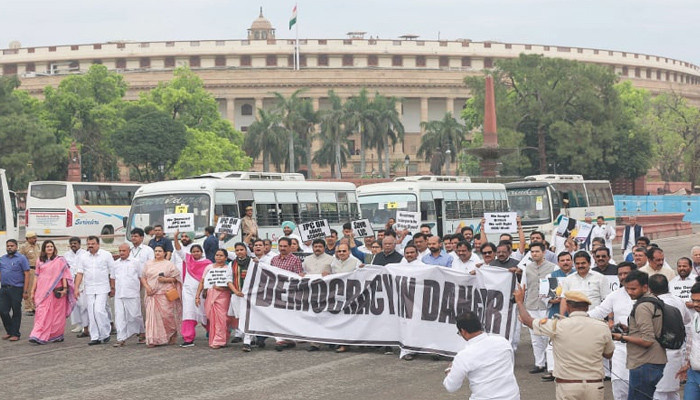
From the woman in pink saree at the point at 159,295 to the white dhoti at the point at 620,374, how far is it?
7.40m

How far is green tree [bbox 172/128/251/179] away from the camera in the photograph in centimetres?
7188

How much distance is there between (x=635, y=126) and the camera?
80.0m

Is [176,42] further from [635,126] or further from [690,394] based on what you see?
[690,394]

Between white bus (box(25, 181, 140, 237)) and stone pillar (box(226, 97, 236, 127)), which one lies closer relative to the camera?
white bus (box(25, 181, 140, 237))

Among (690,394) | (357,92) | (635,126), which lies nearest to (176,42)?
(357,92)

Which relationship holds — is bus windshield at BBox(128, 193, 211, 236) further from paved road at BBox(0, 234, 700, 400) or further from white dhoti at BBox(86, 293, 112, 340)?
paved road at BBox(0, 234, 700, 400)

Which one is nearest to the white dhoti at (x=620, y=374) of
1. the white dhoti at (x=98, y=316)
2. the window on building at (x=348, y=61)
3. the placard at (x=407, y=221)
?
the white dhoti at (x=98, y=316)

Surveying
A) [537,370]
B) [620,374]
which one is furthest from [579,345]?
[537,370]

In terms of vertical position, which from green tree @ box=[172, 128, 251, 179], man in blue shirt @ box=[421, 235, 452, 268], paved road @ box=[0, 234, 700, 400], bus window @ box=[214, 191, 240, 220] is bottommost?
paved road @ box=[0, 234, 700, 400]

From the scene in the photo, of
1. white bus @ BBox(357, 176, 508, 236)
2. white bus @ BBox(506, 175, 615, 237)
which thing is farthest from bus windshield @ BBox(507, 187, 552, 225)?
white bus @ BBox(357, 176, 508, 236)

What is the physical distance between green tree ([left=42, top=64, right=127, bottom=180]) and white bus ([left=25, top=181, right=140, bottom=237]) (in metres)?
24.4

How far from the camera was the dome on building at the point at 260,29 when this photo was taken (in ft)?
439

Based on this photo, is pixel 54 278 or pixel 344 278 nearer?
pixel 344 278

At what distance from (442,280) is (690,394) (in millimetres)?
5316
